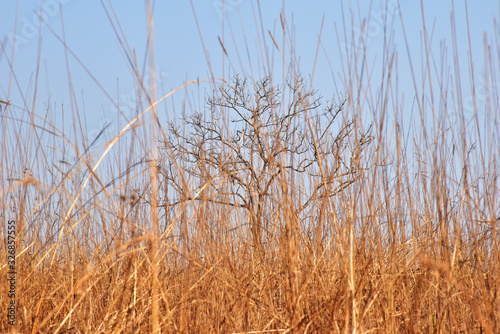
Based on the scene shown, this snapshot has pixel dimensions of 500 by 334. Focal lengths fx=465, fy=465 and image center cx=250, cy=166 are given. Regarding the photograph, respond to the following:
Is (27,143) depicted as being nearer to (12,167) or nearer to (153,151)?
(12,167)

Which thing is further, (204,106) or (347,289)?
(204,106)

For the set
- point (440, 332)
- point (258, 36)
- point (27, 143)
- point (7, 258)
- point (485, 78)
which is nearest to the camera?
point (440, 332)

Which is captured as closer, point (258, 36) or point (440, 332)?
point (440, 332)

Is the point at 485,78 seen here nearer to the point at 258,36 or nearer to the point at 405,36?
the point at 405,36

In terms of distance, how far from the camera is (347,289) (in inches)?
43.0

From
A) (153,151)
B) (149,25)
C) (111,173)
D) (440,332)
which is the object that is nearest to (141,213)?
(111,173)

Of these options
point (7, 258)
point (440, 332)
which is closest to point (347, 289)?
point (440, 332)

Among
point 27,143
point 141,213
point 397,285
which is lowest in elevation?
point 397,285

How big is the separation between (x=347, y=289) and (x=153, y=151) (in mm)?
557

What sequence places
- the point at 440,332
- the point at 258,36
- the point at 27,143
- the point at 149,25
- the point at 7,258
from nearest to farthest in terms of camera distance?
1. the point at 149,25
2. the point at 440,332
3. the point at 258,36
4. the point at 7,258
5. the point at 27,143

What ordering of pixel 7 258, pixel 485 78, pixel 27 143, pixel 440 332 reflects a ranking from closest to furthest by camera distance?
pixel 440 332
pixel 485 78
pixel 7 258
pixel 27 143

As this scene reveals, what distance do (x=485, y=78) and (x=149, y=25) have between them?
110 cm

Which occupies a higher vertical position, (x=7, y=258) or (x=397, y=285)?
(x=7, y=258)

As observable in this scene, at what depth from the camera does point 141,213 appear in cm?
178
